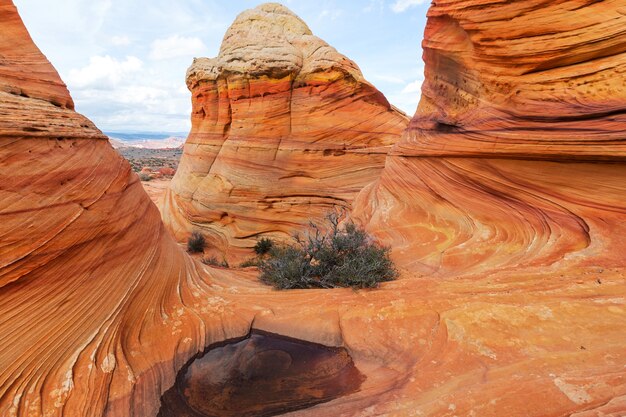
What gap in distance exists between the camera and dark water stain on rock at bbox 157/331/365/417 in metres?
3.16

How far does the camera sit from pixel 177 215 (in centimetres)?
1395

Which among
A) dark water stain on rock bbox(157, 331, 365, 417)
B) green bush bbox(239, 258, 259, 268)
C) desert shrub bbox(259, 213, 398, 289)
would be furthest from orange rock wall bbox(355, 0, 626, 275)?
→ green bush bbox(239, 258, 259, 268)

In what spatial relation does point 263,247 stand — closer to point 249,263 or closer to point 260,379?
point 249,263

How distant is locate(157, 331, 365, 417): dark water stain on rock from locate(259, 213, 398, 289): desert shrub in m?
1.37

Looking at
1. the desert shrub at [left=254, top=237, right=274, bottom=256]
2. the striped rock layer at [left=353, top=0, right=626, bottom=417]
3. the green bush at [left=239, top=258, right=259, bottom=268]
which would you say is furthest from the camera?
the desert shrub at [left=254, top=237, right=274, bottom=256]

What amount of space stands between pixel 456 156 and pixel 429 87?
266cm

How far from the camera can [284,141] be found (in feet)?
41.5

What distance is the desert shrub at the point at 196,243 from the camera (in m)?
11.8

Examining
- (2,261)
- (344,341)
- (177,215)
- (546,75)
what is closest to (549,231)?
(546,75)

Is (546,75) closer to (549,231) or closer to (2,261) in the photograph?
(549,231)

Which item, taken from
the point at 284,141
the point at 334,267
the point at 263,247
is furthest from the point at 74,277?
the point at 284,141

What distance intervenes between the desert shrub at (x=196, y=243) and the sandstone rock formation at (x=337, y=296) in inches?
248

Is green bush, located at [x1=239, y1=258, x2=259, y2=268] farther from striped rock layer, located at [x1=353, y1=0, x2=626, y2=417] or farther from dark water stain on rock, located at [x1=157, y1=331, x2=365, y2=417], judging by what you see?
dark water stain on rock, located at [x1=157, y1=331, x2=365, y2=417]

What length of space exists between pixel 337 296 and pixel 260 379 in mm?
1653
